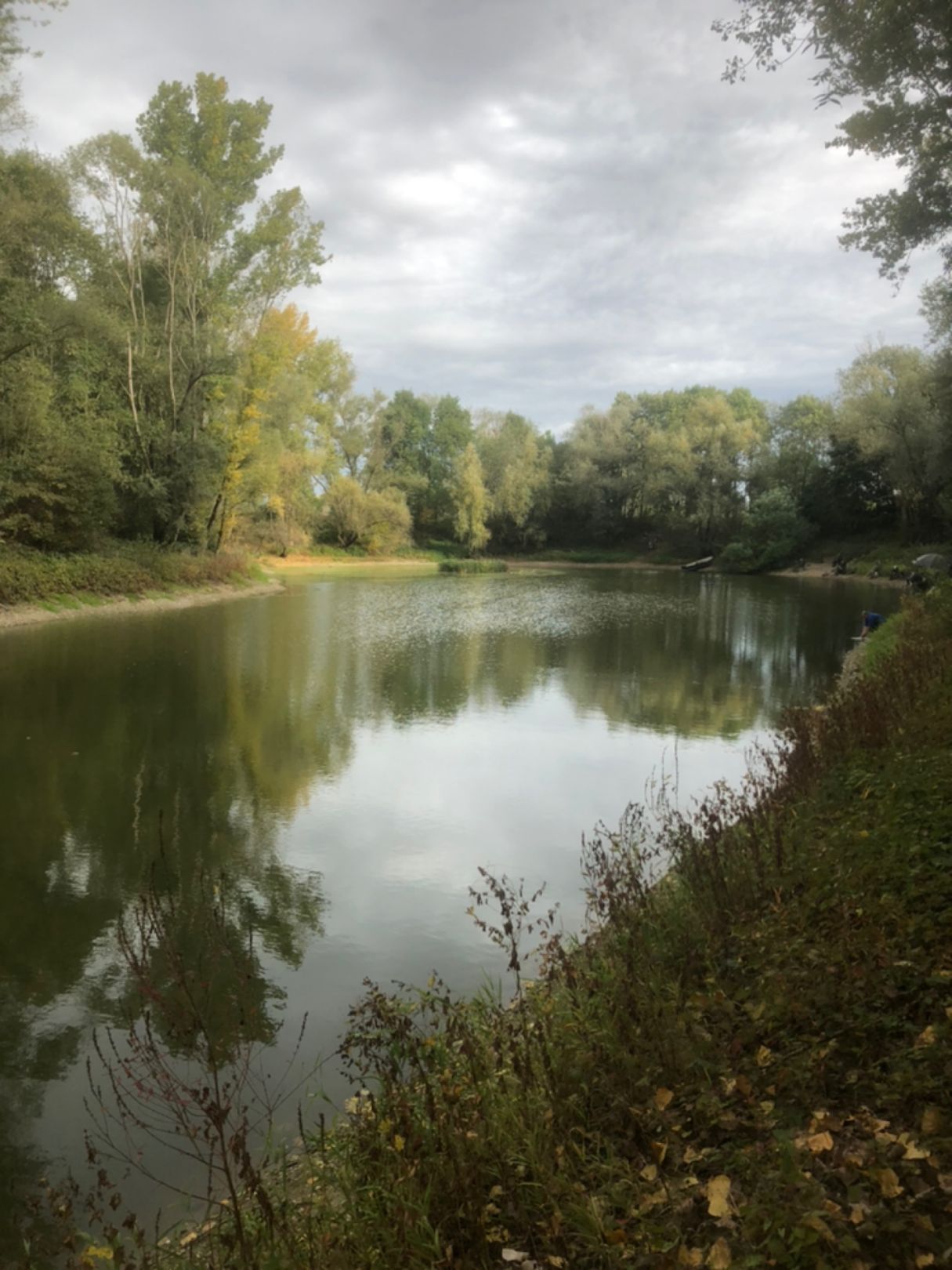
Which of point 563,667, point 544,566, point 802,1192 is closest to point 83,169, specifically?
point 563,667

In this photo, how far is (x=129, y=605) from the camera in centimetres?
2444

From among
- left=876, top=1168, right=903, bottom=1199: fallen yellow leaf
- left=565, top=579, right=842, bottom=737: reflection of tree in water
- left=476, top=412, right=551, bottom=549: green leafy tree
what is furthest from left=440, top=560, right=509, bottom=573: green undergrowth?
left=876, top=1168, right=903, bottom=1199: fallen yellow leaf

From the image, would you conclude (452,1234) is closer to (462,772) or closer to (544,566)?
(462,772)

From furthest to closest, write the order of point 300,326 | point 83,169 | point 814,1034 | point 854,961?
point 300,326, point 83,169, point 854,961, point 814,1034

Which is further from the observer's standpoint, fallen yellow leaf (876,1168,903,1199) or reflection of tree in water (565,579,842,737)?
reflection of tree in water (565,579,842,737)

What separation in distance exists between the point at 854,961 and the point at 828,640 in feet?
62.3

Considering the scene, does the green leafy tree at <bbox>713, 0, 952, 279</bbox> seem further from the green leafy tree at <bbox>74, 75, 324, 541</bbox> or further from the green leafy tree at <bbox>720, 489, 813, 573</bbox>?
the green leafy tree at <bbox>720, 489, 813, 573</bbox>

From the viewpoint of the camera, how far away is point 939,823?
4660 millimetres

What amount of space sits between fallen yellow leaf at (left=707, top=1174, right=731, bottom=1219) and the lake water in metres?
1.99

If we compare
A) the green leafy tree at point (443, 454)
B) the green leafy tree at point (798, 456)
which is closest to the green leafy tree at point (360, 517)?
the green leafy tree at point (443, 454)

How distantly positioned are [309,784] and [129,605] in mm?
17434

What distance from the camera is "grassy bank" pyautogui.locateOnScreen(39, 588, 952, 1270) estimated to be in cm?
236

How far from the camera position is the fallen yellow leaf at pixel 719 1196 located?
7.69ft

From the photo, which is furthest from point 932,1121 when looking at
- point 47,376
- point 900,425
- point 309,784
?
point 900,425
